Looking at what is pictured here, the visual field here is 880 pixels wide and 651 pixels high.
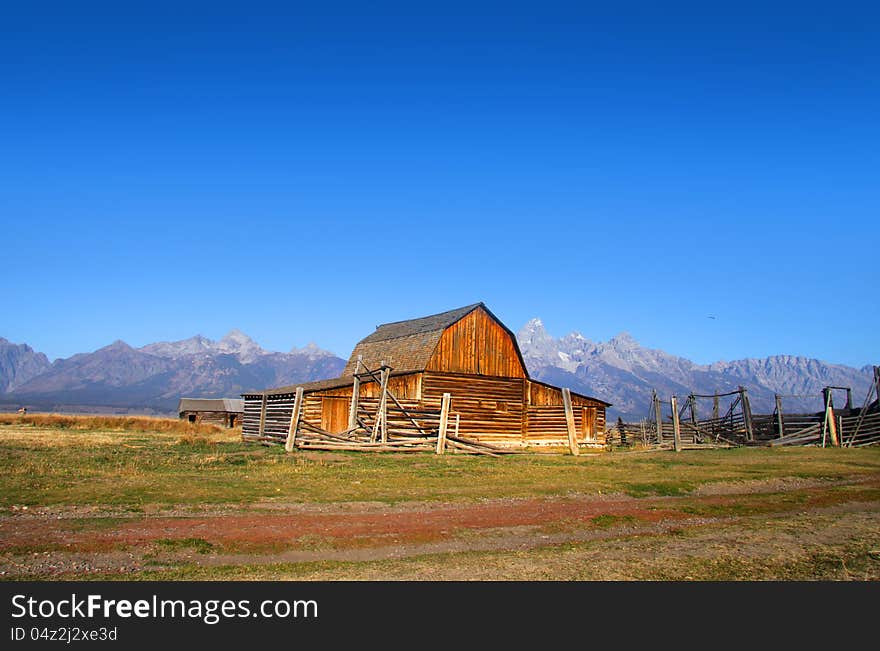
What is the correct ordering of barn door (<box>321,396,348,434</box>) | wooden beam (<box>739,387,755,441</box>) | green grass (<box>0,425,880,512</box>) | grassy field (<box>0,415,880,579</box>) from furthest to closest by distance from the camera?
wooden beam (<box>739,387,755,441</box>)
barn door (<box>321,396,348,434</box>)
green grass (<box>0,425,880,512</box>)
grassy field (<box>0,415,880,579</box>)

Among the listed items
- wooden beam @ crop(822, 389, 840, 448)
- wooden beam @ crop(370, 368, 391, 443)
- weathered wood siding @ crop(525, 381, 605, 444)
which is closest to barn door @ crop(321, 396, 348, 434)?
wooden beam @ crop(370, 368, 391, 443)

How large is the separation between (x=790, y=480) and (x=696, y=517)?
27.8 feet

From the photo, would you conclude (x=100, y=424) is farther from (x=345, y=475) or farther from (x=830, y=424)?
(x=830, y=424)

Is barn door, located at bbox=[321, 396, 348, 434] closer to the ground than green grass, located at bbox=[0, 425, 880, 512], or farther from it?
farther from it

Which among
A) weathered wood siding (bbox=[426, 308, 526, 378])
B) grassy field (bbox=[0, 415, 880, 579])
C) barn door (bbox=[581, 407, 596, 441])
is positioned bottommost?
grassy field (bbox=[0, 415, 880, 579])

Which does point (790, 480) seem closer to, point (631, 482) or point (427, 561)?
point (631, 482)

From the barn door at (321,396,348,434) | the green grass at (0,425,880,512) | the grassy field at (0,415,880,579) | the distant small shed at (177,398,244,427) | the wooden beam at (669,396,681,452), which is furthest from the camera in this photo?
the distant small shed at (177,398,244,427)

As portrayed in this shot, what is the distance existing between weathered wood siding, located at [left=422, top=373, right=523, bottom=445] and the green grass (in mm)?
10324

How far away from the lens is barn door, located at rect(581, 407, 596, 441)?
4319 cm

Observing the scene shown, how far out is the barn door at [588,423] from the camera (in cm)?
4319

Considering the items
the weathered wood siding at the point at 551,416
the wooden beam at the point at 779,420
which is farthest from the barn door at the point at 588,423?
the wooden beam at the point at 779,420

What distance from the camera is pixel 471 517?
41.9 ft

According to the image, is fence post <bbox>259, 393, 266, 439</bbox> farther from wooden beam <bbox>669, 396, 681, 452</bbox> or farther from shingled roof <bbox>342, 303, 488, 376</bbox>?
wooden beam <bbox>669, 396, 681, 452</bbox>

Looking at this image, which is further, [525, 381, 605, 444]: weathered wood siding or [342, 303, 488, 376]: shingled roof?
[525, 381, 605, 444]: weathered wood siding
